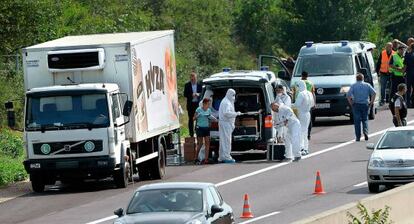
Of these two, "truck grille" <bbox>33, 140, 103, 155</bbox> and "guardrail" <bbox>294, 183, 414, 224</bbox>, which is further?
"truck grille" <bbox>33, 140, 103, 155</bbox>

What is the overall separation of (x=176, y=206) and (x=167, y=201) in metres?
0.16

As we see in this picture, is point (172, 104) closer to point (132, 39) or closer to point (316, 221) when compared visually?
point (132, 39)

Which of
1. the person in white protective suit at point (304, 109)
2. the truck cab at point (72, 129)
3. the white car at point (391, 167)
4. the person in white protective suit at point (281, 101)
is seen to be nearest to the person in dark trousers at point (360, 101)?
the person in white protective suit at point (304, 109)

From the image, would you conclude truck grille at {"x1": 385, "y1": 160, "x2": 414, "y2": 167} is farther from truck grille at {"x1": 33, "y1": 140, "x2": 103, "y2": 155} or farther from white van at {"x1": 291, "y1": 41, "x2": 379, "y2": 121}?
white van at {"x1": 291, "y1": 41, "x2": 379, "y2": 121}

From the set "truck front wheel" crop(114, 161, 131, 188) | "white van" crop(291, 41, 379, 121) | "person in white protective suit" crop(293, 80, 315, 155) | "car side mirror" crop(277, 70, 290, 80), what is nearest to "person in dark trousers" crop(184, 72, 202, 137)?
"person in white protective suit" crop(293, 80, 315, 155)

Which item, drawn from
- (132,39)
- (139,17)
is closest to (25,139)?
(132,39)

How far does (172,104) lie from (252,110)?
205 cm

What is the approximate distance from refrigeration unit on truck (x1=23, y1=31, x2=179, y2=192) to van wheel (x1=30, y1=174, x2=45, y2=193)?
0.07 feet

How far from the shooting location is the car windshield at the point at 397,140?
88.8 feet

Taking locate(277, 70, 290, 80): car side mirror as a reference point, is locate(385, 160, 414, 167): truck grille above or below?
above

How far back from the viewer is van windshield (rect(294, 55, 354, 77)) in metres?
40.9

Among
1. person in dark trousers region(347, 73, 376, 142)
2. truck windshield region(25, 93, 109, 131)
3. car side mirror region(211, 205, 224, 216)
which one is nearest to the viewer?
car side mirror region(211, 205, 224, 216)

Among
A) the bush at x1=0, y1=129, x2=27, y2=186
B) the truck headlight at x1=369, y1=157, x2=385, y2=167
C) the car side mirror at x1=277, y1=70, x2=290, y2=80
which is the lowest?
the bush at x1=0, y1=129, x2=27, y2=186

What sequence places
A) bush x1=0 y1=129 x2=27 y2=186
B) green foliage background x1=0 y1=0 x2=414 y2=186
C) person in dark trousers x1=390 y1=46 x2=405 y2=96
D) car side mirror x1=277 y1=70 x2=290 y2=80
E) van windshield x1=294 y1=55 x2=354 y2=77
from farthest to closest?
person in dark trousers x1=390 y1=46 x2=405 y2=96
car side mirror x1=277 y1=70 x2=290 y2=80
green foliage background x1=0 y1=0 x2=414 y2=186
van windshield x1=294 y1=55 x2=354 y2=77
bush x1=0 y1=129 x2=27 y2=186
